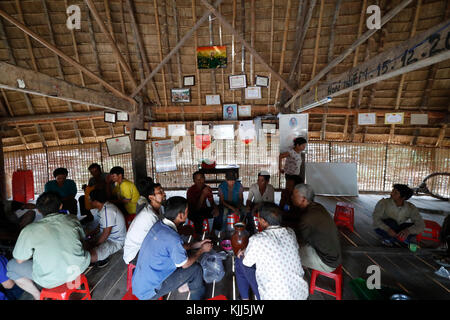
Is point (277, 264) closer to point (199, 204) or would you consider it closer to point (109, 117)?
point (199, 204)

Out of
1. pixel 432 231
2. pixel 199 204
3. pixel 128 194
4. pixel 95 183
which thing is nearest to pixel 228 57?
pixel 199 204

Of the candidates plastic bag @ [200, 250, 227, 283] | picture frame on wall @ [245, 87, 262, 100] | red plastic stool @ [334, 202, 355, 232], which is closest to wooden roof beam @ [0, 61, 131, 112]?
plastic bag @ [200, 250, 227, 283]

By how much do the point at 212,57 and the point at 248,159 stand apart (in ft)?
11.8

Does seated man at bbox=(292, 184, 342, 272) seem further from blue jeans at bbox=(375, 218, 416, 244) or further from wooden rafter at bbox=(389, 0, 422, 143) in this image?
wooden rafter at bbox=(389, 0, 422, 143)

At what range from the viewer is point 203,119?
7.16 metres

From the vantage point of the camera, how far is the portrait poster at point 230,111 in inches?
266

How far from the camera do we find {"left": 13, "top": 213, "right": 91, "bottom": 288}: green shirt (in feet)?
6.11

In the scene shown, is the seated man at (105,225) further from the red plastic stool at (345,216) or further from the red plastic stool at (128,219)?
the red plastic stool at (345,216)

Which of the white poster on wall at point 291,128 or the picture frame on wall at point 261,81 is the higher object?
the picture frame on wall at point 261,81

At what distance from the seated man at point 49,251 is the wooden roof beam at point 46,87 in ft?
5.89

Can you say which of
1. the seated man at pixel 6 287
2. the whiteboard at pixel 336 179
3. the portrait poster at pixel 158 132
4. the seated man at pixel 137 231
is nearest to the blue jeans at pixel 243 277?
the seated man at pixel 137 231

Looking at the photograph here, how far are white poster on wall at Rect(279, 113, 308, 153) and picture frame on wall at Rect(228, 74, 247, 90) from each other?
169 cm

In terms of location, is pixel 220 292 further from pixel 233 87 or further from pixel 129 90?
pixel 129 90
